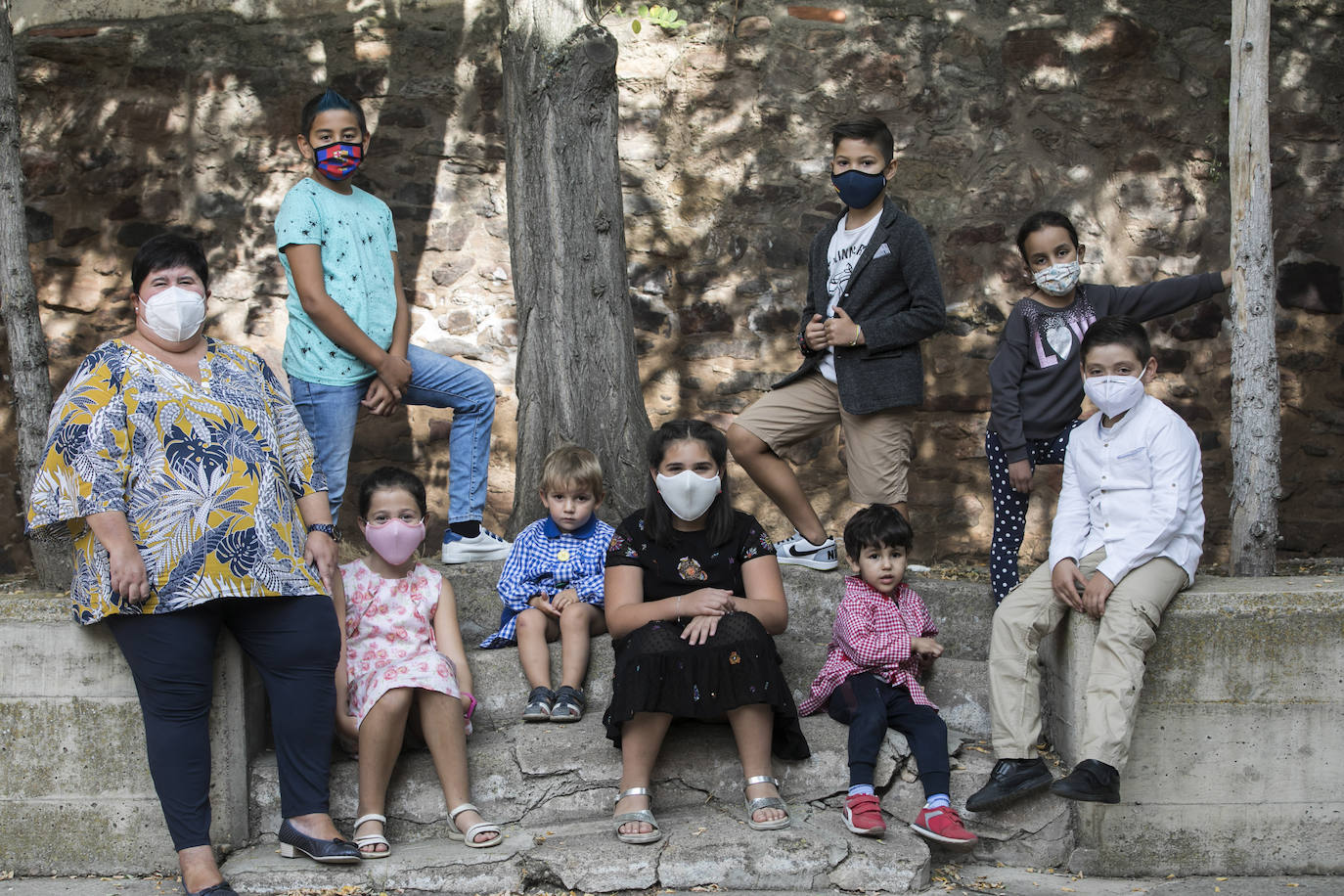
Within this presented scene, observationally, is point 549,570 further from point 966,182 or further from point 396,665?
point 966,182

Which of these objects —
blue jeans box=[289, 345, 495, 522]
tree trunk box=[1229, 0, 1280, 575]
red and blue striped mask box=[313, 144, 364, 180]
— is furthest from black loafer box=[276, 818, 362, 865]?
tree trunk box=[1229, 0, 1280, 575]

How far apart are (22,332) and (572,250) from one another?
193 centimetres

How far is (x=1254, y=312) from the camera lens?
3953 millimetres

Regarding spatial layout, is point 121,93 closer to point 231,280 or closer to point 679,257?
point 231,280

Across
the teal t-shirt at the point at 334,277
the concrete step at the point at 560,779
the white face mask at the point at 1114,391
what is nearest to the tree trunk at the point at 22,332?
the teal t-shirt at the point at 334,277

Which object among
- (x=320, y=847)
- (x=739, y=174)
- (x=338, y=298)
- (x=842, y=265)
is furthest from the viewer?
(x=739, y=174)

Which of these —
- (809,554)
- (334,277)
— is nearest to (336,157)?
(334,277)

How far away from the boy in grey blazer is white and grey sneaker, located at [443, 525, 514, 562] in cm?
90

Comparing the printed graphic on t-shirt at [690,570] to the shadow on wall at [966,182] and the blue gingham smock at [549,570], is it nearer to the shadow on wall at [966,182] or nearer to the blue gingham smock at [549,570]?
the blue gingham smock at [549,570]

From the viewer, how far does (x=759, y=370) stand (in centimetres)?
628

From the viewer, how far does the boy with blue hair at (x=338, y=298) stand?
13.4 feet

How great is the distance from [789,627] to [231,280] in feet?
11.6

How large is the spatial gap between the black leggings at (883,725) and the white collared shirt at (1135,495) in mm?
575

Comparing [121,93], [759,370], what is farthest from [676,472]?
[121,93]
